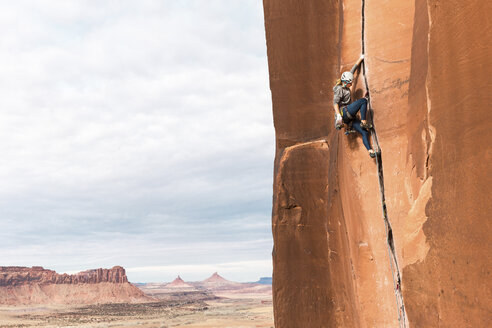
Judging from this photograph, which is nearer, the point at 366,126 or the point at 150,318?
the point at 366,126

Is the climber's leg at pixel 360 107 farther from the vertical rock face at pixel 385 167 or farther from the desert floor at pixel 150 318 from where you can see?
the desert floor at pixel 150 318

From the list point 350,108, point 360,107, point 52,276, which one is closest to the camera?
point 360,107

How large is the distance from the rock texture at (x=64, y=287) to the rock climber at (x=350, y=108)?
141652 mm

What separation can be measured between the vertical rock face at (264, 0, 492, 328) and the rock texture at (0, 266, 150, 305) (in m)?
139

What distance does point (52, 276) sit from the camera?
5714 inches

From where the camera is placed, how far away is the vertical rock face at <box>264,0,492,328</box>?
5.53 m

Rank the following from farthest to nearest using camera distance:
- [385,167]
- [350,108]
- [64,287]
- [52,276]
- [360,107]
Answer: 1. [52,276]
2. [64,287]
3. [350,108]
4. [360,107]
5. [385,167]

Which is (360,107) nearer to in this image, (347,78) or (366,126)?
(366,126)

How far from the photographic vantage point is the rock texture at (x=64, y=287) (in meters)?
136

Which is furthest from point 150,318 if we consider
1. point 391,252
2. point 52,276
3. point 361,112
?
point 361,112

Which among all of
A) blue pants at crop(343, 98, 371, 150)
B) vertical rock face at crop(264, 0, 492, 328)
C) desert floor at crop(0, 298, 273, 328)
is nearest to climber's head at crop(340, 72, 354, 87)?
vertical rock face at crop(264, 0, 492, 328)

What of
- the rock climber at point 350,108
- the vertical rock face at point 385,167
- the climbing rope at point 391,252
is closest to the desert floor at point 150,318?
the vertical rock face at point 385,167

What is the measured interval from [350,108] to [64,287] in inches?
5919

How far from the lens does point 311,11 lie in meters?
11.9
